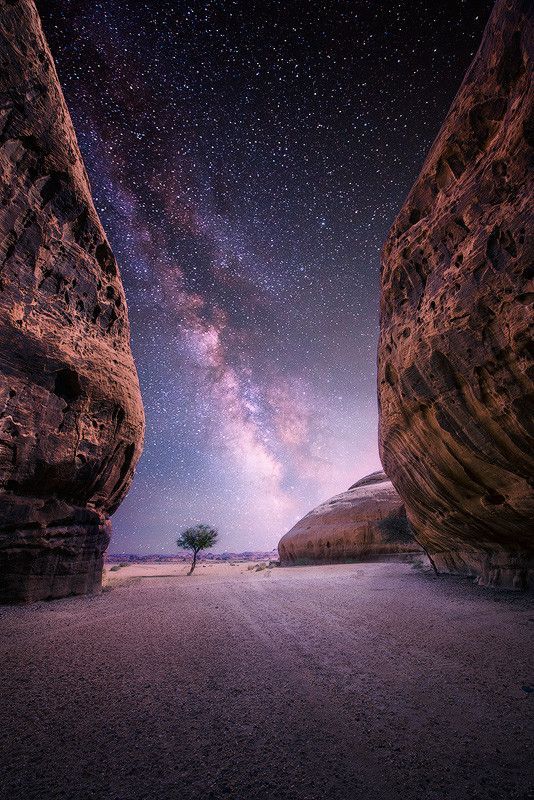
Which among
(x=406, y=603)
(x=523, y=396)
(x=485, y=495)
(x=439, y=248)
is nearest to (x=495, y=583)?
(x=485, y=495)

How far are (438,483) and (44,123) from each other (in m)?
17.3

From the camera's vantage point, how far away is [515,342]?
244 inches

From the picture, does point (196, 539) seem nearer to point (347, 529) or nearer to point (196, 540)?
point (196, 540)

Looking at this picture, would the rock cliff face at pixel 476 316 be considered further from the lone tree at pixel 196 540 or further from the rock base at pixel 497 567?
the lone tree at pixel 196 540

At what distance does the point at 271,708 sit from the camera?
3332 millimetres

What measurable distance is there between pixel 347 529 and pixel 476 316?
2168 cm

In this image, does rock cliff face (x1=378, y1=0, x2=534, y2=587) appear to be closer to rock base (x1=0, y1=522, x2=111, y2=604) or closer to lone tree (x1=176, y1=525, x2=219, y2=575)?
rock base (x1=0, y1=522, x2=111, y2=604)

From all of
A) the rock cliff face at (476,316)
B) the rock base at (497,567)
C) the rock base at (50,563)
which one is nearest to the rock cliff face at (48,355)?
the rock base at (50,563)

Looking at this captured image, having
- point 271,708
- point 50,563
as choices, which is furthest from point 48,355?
point 271,708

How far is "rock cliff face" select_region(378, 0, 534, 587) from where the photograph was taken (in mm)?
6316

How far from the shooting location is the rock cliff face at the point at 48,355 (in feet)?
28.8

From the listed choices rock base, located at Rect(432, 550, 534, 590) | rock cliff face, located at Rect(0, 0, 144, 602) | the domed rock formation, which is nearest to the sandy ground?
rock base, located at Rect(432, 550, 534, 590)

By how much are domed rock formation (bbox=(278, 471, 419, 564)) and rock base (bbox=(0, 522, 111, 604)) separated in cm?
1895

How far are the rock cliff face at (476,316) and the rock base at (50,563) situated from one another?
1110 centimetres
